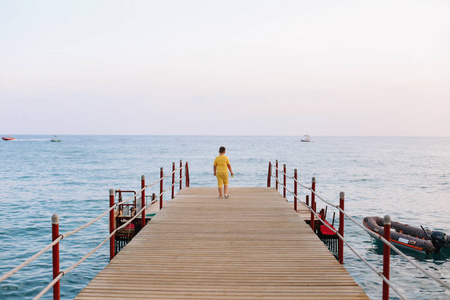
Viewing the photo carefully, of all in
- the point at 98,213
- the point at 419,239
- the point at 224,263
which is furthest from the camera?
the point at 98,213

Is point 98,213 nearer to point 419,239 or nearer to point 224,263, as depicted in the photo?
point 419,239

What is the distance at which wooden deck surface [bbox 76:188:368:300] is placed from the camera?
4.95 metres

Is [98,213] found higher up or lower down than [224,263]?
lower down

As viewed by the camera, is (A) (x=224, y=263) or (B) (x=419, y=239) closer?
(A) (x=224, y=263)

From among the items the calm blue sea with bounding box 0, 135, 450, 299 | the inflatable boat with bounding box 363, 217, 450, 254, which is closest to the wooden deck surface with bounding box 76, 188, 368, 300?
the calm blue sea with bounding box 0, 135, 450, 299

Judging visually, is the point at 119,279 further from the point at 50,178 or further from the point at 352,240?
the point at 50,178

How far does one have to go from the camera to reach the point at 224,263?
612 centimetres

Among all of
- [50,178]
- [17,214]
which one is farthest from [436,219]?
[50,178]

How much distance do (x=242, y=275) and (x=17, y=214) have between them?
2134 centimetres

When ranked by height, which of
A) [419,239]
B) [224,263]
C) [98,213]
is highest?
[224,263]

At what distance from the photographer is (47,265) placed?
13.4 m

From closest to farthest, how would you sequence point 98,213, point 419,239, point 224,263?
1. point 224,263
2. point 419,239
3. point 98,213

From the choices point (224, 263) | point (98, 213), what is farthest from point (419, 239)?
point (98, 213)

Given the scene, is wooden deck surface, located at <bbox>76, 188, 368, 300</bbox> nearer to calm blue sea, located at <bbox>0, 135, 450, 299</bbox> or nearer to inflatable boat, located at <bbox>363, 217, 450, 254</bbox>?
calm blue sea, located at <bbox>0, 135, 450, 299</bbox>
